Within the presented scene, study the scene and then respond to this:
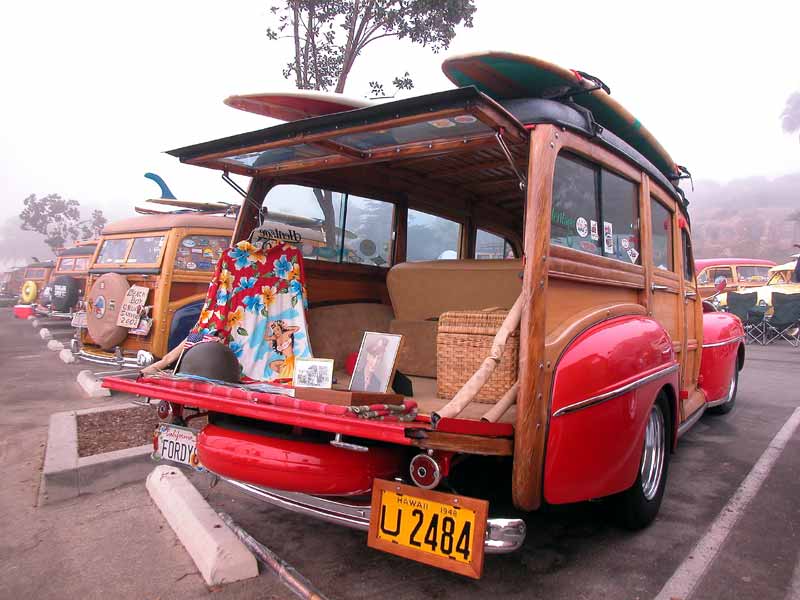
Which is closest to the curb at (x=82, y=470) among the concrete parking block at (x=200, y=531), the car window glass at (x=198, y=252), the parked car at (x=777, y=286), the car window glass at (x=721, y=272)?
the concrete parking block at (x=200, y=531)

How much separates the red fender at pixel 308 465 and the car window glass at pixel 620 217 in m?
1.59

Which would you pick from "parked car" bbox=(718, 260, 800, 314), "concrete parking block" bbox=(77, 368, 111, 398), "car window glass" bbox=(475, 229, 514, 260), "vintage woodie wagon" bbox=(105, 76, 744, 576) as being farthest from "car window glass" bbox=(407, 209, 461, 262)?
"parked car" bbox=(718, 260, 800, 314)

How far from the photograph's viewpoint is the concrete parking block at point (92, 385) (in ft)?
21.5

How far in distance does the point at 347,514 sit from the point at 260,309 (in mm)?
1767

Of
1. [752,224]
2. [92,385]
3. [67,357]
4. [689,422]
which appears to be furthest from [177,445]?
[752,224]

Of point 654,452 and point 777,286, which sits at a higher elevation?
point 777,286

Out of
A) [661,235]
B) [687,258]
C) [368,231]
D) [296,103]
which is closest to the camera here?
[296,103]

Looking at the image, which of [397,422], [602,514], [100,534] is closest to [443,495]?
[397,422]

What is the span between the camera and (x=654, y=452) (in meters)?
3.14

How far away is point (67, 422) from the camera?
4.89 meters

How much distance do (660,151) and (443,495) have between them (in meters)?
2.83

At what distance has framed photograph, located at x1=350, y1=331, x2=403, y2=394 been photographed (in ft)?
9.25

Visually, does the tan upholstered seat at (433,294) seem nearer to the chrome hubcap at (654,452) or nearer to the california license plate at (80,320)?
the chrome hubcap at (654,452)

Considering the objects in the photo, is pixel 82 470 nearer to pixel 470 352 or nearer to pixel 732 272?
pixel 470 352
